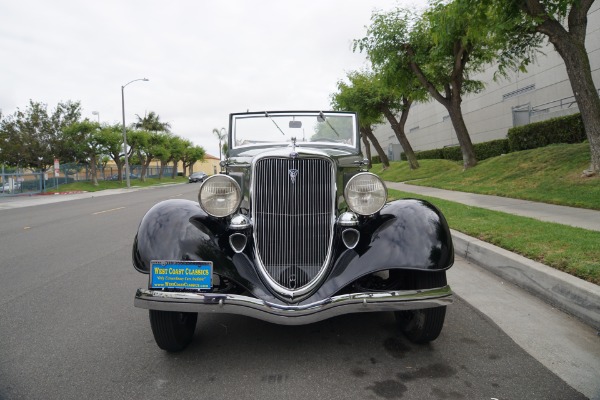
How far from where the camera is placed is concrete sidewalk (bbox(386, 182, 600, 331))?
10.8 feet

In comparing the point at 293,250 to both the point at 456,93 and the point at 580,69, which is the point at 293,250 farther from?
the point at 456,93

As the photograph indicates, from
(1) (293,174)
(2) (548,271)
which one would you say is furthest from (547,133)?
(1) (293,174)

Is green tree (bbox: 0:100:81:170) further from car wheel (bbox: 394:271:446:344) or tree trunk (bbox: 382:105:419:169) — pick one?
car wheel (bbox: 394:271:446:344)

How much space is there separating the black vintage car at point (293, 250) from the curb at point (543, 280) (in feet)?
4.48

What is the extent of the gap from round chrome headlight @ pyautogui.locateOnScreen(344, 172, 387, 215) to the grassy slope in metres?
2.09

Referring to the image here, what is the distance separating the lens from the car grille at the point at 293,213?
2.85 meters

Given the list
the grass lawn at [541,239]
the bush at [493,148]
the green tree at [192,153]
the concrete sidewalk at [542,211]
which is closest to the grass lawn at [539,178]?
the concrete sidewalk at [542,211]

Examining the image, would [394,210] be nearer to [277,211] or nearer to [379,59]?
[277,211]

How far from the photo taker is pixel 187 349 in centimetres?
294

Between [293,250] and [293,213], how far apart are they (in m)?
0.25

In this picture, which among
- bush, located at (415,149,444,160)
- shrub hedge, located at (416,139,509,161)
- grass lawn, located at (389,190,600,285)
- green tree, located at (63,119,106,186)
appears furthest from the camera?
green tree, located at (63,119,106,186)

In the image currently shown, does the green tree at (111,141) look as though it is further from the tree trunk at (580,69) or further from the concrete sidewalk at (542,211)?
the tree trunk at (580,69)

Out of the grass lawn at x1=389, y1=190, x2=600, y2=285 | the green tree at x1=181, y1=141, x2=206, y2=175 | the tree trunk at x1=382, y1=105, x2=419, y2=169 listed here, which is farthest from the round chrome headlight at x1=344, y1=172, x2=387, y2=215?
the green tree at x1=181, y1=141, x2=206, y2=175

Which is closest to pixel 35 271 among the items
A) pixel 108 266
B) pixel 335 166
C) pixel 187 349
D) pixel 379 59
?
pixel 108 266
